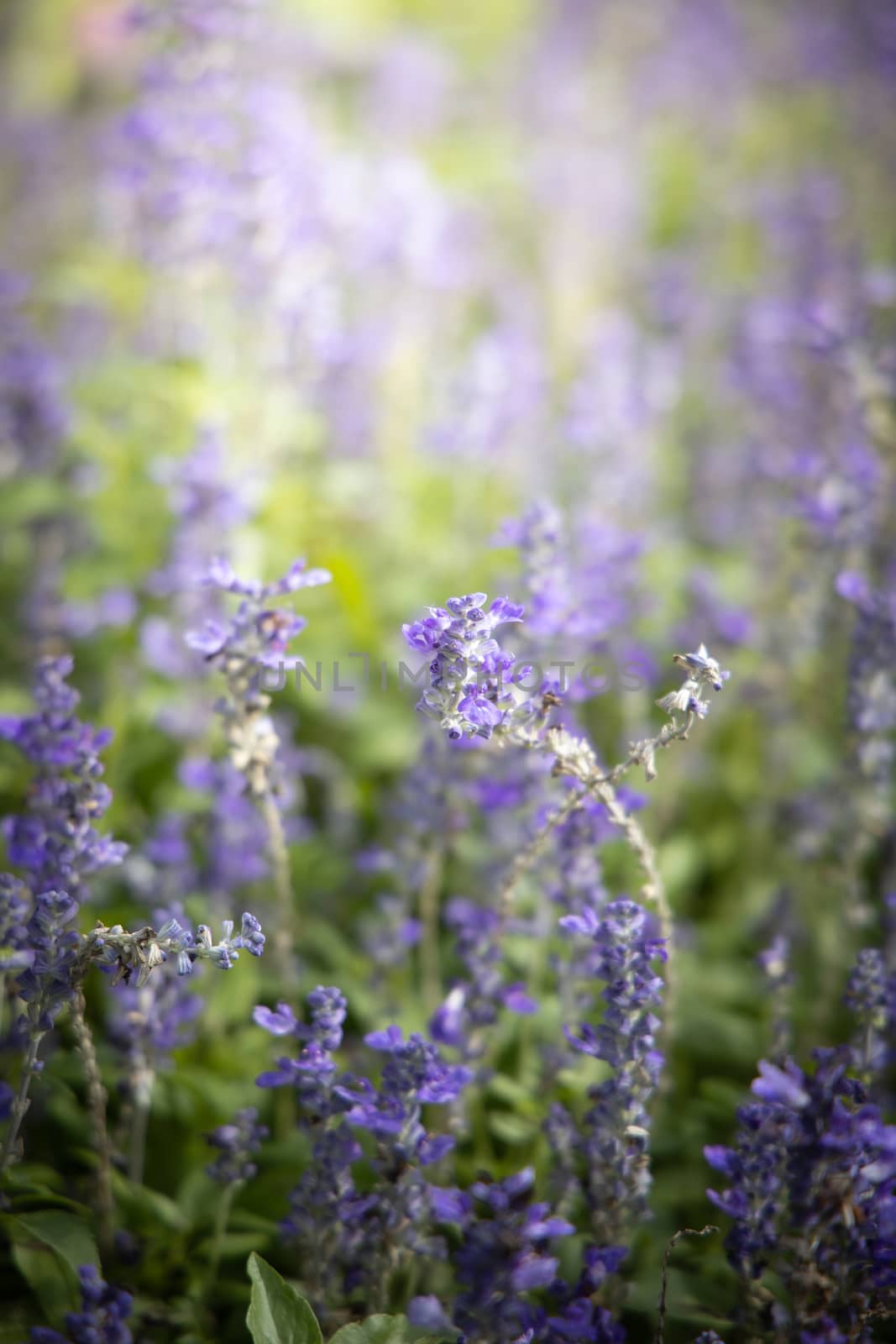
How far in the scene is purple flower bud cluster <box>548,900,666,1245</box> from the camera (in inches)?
70.2

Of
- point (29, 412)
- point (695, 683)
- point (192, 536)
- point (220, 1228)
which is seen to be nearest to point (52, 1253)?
point (220, 1228)

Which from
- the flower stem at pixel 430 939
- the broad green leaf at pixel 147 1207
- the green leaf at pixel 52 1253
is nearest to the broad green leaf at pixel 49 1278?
the green leaf at pixel 52 1253

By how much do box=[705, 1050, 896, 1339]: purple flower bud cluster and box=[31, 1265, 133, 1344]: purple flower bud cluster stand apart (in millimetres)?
1018

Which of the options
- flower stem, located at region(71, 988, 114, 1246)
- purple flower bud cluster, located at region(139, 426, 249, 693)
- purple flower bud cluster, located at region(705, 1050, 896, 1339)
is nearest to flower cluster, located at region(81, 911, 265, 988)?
flower stem, located at region(71, 988, 114, 1246)

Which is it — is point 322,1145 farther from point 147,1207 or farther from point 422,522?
point 422,522

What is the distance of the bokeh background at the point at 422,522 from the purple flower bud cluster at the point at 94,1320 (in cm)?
40

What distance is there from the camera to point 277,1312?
5.88 ft

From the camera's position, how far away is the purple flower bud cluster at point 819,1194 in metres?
1.72

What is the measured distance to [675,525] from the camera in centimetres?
502

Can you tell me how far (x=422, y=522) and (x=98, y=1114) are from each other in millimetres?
3518

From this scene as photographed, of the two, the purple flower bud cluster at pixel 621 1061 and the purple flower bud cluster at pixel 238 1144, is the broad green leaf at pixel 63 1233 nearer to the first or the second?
the purple flower bud cluster at pixel 238 1144

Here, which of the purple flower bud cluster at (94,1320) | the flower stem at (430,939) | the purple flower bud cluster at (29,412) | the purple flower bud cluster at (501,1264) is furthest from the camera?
the purple flower bud cluster at (29,412)

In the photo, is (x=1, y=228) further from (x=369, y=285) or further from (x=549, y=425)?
(x=549, y=425)

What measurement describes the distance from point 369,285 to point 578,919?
4.54 meters
